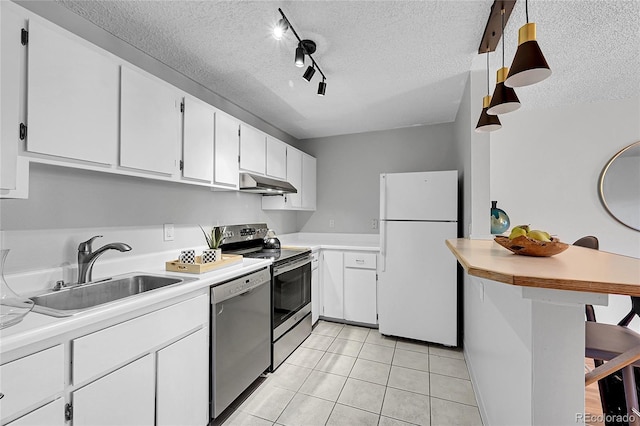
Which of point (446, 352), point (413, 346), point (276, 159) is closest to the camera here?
point (446, 352)

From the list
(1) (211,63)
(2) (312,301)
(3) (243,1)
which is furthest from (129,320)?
(2) (312,301)

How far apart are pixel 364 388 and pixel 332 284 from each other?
1.30 meters

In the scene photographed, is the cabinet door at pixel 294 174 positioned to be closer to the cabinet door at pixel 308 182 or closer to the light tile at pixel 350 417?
the cabinet door at pixel 308 182

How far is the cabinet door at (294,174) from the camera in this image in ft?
11.0

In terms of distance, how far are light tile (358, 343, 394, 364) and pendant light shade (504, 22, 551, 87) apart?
92.9 inches

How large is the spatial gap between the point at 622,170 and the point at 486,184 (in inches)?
75.6

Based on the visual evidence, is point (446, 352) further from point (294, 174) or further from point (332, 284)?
point (294, 174)

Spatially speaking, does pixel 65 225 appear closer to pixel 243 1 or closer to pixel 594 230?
pixel 243 1

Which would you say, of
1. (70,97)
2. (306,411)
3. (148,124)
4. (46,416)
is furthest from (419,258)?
(70,97)

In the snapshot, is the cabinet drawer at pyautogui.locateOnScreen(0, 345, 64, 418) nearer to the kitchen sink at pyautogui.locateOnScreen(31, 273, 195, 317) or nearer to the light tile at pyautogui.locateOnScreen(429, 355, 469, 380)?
the kitchen sink at pyautogui.locateOnScreen(31, 273, 195, 317)

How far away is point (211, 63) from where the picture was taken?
2088 mm

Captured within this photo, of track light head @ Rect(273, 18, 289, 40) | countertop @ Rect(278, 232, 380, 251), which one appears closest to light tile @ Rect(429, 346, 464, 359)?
countertop @ Rect(278, 232, 380, 251)

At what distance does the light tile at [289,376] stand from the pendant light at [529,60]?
234cm

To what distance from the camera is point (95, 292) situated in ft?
4.98
